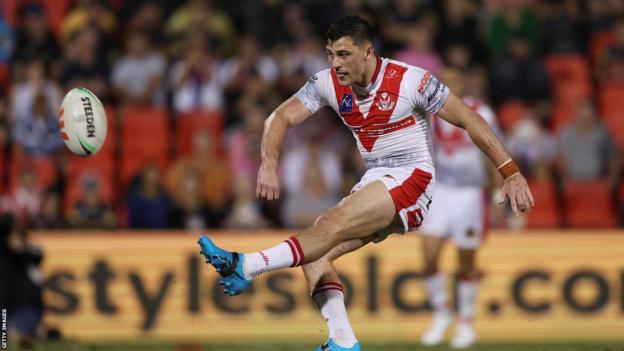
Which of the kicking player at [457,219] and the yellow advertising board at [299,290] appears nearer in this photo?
the kicking player at [457,219]

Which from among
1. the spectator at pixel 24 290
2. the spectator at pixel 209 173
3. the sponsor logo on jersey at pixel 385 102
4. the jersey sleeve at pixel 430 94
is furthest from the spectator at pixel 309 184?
the jersey sleeve at pixel 430 94

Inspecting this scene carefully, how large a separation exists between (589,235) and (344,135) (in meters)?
3.88

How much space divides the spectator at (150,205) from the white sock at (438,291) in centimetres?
379

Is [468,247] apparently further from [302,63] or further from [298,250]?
[298,250]

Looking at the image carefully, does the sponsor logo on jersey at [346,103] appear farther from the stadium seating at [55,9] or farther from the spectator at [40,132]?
the stadium seating at [55,9]

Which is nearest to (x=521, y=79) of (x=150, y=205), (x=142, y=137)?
(x=142, y=137)

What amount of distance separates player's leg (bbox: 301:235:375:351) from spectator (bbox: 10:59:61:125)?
27.6ft

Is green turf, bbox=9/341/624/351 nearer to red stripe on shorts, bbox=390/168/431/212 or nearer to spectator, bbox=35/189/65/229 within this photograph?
spectator, bbox=35/189/65/229

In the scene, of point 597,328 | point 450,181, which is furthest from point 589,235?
point 450,181

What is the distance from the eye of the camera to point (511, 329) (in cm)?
1548

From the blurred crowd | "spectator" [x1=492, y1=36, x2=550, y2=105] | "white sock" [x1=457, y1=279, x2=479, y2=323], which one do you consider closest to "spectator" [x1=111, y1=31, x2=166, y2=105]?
the blurred crowd

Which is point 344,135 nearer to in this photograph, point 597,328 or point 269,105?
point 269,105

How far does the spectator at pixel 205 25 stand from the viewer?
18.8 meters

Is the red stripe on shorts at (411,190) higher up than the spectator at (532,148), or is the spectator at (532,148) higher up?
the spectator at (532,148)
